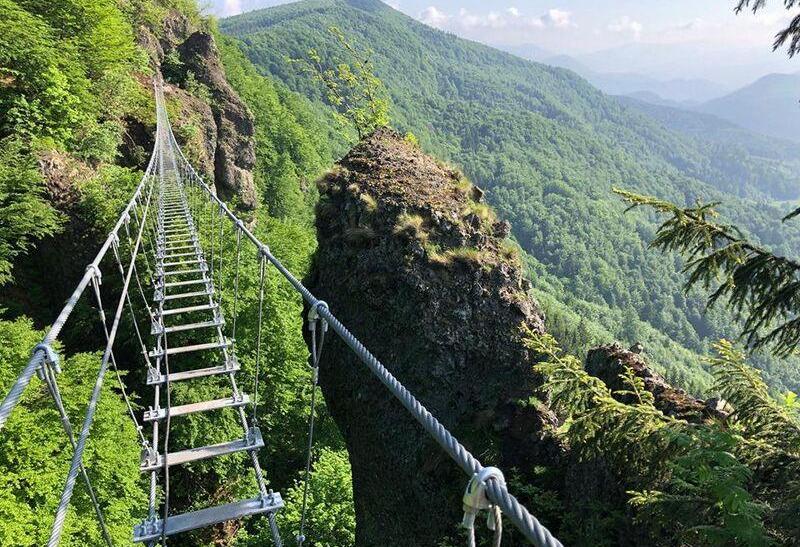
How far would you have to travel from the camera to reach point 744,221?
608 feet

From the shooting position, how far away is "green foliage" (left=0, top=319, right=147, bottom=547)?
8203mm

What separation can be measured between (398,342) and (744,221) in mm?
219718

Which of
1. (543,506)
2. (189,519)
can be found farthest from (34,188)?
(543,506)

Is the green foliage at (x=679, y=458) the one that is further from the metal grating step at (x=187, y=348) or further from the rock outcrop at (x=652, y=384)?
the metal grating step at (x=187, y=348)

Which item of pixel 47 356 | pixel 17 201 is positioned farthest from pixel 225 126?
pixel 47 356

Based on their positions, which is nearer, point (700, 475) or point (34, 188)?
point (700, 475)

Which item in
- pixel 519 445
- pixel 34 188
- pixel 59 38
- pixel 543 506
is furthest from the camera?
pixel 59 38

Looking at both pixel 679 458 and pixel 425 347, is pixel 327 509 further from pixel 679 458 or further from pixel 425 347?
pixel 679 458

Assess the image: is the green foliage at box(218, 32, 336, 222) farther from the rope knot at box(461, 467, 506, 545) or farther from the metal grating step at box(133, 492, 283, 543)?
the rope knot at box(461, 467, 506, 545)

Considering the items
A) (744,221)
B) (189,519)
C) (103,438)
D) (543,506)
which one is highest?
(189,519)

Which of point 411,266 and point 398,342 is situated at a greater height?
point 411,266

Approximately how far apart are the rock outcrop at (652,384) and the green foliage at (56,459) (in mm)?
8798

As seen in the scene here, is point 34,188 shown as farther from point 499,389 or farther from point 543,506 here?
point 543,506

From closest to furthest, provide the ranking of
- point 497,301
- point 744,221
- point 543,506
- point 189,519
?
1. point 189,519
2. point 543,506
3. point 497,301
4. point 744,221
